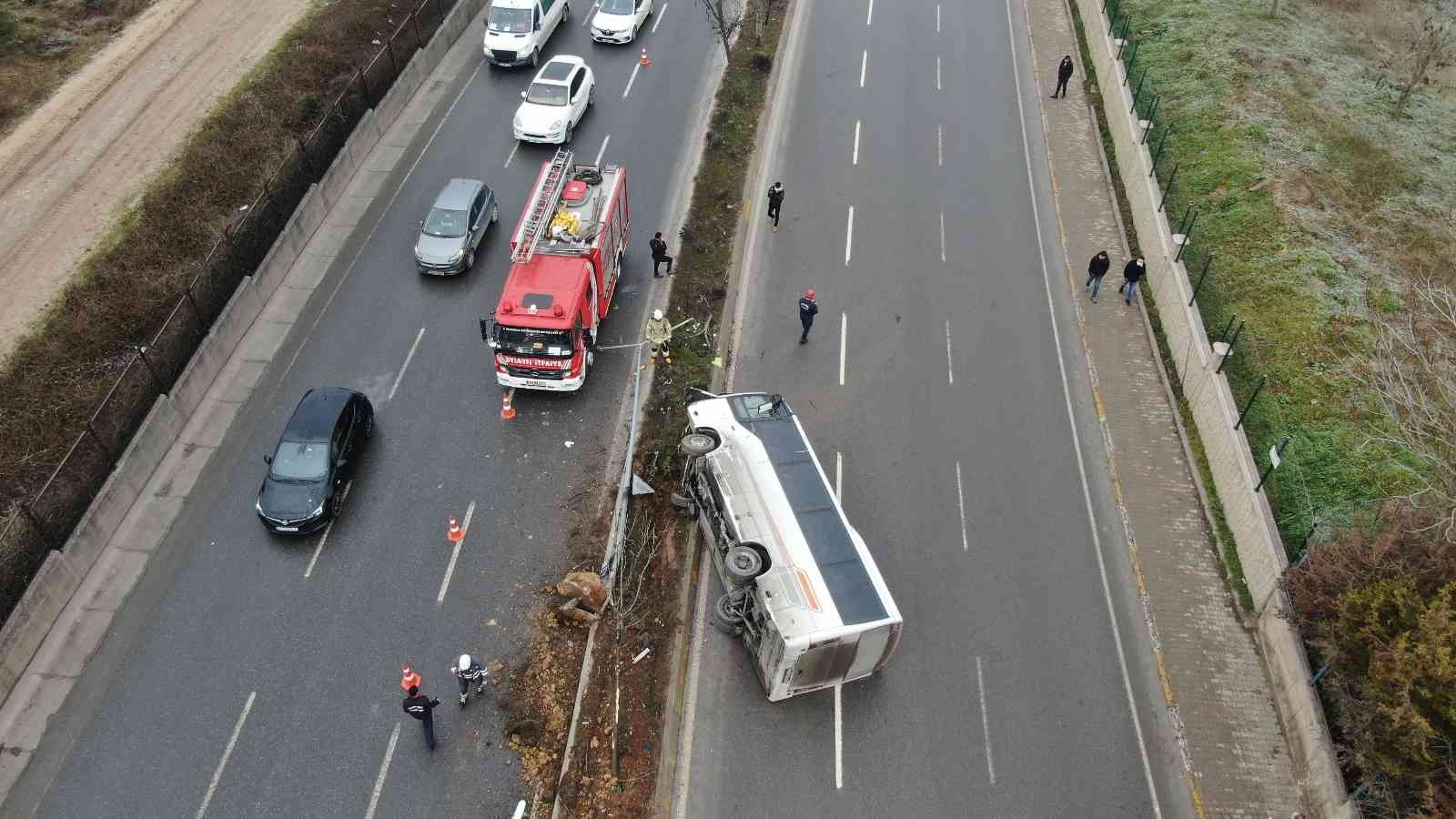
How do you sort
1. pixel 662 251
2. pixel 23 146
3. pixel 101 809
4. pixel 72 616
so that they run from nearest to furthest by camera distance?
pixel 101 809 < pixel 72 616 < pixel 662 251 < pixel 23 146

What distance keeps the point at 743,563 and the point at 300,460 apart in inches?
399

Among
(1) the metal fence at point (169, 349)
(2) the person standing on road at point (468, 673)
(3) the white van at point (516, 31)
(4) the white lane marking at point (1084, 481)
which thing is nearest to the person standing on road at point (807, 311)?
(4) the white lane marking at point (1084, 481)

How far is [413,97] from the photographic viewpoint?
33.4 metres

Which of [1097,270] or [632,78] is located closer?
[1097,270]

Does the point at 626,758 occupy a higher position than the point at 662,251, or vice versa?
the point at 662,251

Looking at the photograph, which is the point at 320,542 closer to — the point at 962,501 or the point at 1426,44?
the point at 962,501

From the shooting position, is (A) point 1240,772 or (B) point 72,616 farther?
(B) point 72,616

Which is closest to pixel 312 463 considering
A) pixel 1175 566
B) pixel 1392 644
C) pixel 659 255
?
pixel 659 255

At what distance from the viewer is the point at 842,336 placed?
990 inches

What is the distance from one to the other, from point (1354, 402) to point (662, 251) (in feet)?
56.3

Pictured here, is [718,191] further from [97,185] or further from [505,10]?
[97,185]

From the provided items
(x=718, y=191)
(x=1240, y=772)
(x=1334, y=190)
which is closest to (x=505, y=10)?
(x=718, y=191)

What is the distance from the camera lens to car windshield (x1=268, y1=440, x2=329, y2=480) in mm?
19781

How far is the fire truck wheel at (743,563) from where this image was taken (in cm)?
1609
